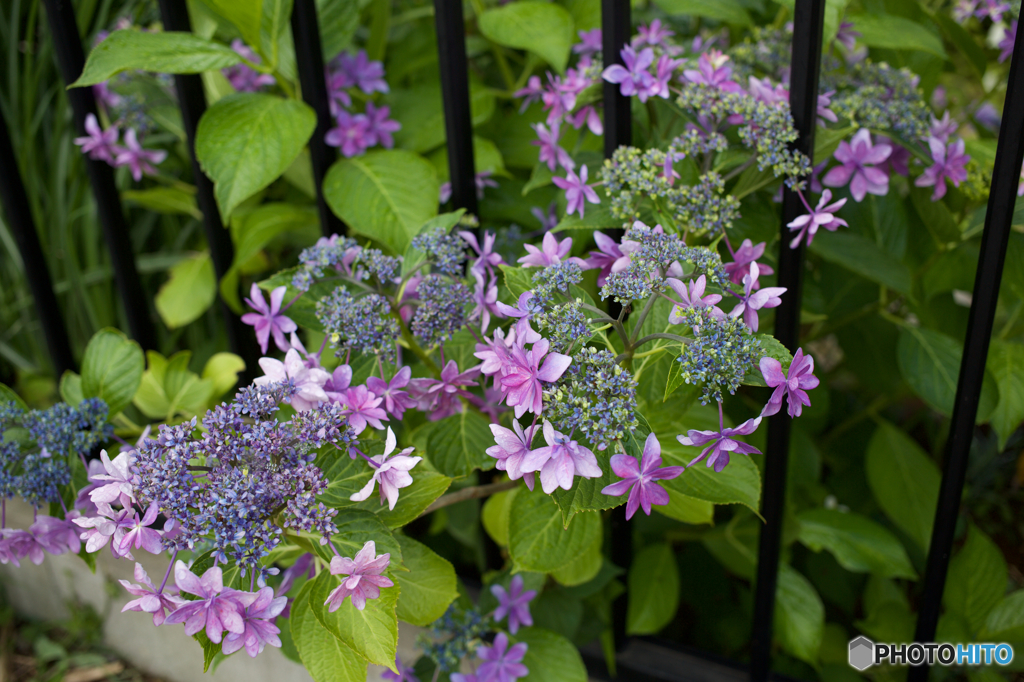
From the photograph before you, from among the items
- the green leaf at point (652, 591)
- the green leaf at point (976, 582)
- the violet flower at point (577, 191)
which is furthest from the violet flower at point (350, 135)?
the green leaf at point (976, 582)

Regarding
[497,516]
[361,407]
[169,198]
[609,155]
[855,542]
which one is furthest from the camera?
[169,198]

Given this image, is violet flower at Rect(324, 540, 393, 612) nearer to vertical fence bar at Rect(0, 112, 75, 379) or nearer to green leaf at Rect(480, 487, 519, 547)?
green leaf at Rect(480, 487, 519, 547)

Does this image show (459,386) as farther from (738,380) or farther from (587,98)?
(587,98)

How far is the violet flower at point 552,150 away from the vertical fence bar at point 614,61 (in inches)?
2.7

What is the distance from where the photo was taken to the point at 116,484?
2.30 feet

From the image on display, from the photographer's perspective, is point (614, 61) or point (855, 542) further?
point (855, 542)

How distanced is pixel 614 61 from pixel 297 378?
549mm

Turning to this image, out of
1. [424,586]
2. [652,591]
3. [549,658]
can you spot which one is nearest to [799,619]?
[652,591]

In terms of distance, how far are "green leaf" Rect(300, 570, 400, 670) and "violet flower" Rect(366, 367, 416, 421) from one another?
0.60 feet

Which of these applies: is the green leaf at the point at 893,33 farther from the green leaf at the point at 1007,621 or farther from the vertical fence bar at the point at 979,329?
the green leaf at the point at 1007,621

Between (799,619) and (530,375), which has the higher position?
(530,375)

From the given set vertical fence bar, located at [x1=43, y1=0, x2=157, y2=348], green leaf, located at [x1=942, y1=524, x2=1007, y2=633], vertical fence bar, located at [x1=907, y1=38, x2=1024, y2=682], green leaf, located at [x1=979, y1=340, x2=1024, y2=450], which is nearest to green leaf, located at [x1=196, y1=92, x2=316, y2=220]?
vertical fence bar, located at [x1=43, y1=0, x2=157, y2=348]

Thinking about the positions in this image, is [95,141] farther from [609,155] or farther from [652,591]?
[652,591]

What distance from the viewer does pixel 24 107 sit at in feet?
5.72
